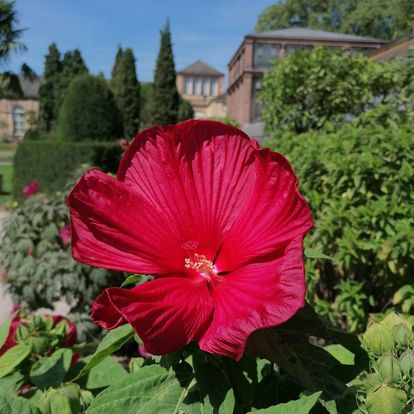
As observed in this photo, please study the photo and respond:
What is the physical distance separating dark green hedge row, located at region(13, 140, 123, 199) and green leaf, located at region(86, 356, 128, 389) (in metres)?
11.1

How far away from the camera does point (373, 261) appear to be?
124 inches

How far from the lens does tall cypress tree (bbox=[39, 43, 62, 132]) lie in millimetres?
36500

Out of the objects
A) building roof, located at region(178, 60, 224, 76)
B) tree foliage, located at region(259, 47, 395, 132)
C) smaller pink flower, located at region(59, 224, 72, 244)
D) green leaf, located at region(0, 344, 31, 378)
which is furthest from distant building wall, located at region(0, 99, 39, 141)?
green leaf, located at region(0, 344, 31, 378)

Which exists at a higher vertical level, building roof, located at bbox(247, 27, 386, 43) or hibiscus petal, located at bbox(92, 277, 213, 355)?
building roof, located at bbox(247, 27, 386, 43)

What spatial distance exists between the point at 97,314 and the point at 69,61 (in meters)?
39.9

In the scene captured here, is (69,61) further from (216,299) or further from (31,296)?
(216,299)

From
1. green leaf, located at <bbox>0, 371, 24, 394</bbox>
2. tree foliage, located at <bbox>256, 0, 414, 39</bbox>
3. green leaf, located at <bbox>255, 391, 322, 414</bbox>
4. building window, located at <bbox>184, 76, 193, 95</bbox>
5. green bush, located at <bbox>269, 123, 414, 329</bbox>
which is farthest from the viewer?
building window, located at <bbox>184, 76, 193, 95</bbox>

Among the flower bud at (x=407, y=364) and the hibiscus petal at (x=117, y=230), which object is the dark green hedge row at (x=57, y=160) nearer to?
the hibiscus petal at (x=117, y=230)

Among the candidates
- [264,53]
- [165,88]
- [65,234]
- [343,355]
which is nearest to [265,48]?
[264,53]

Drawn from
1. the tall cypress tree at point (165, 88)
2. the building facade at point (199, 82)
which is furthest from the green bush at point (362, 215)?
the building facade at point (199, 82)

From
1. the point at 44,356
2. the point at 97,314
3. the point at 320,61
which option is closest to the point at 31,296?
the point at 44,356

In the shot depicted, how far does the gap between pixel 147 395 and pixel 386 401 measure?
271 millimetres

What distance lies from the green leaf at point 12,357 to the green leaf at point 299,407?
0.58 m

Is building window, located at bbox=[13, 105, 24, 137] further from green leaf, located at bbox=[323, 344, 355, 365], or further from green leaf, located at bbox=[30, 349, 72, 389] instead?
green leaf, located at bbox=[323, 344, 355, 365]
